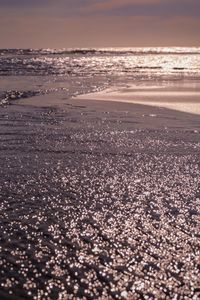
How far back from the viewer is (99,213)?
8883 millimetres

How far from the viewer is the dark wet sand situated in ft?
21.0

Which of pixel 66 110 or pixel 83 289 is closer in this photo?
pixel 83 289

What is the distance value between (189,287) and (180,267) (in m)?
0.58

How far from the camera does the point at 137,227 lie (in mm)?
8250

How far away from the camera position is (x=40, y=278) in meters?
6.47

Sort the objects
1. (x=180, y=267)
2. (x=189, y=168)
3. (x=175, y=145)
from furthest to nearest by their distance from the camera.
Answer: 1. (x=175, y=145)
2. (x=189, y=168)
3. (x=180, y=267)

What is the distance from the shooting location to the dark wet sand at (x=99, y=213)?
641 cm

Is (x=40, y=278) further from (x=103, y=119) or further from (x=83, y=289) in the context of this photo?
(x=103, y=119)

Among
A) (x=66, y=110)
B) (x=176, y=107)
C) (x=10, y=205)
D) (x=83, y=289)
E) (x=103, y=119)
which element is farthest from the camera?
(x=176, y=107)

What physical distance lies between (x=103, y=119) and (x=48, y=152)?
6080 millimetres

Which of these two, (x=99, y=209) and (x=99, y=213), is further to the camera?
(x=99, y=209)

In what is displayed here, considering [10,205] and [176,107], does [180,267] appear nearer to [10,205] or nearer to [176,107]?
[10,205]

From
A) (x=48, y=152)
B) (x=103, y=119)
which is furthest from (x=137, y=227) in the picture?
(x=103, y=119)

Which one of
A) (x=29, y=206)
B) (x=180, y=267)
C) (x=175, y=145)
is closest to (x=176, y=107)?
(x=175, y=145)
